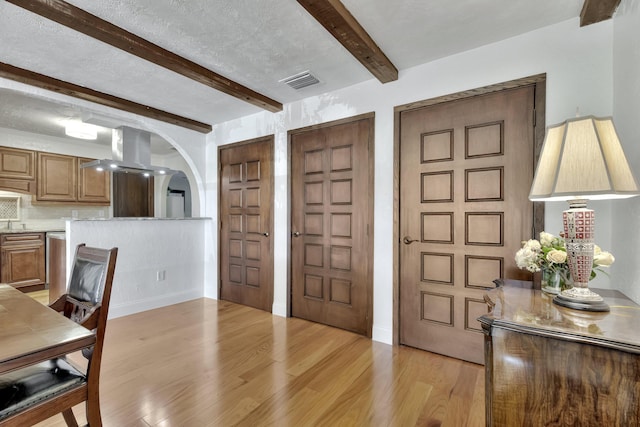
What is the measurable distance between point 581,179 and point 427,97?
1637 mm

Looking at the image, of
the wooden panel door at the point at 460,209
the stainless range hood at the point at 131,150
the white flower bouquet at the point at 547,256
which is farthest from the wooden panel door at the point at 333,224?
the stainless range hood at the point at 131,150

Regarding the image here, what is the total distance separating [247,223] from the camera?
3.84 metres

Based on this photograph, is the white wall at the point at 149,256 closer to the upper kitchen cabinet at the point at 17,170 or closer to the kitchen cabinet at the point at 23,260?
the kitchen cabinet at the point at 23,260

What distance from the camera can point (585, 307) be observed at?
1144mm

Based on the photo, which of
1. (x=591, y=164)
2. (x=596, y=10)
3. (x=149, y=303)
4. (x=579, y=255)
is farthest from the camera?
(x=149, y=303)

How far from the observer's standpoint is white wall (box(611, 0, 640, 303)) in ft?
4.83

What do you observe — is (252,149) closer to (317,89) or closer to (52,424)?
(317,89)

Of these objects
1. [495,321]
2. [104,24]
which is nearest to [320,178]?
[104,24]

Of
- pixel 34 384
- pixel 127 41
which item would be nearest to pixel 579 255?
pixel 34 384

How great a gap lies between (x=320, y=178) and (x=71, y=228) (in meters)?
2.69

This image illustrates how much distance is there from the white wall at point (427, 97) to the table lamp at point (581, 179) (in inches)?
38.1

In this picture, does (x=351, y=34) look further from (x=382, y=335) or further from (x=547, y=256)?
(x=382, y=335)

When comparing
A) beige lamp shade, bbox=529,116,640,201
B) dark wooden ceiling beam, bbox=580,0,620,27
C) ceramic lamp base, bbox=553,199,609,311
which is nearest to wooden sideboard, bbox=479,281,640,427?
ceramic lamp base, bbox=553,199,609,311

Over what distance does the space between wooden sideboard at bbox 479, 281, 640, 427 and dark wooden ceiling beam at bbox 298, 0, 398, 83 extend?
1.80 m
